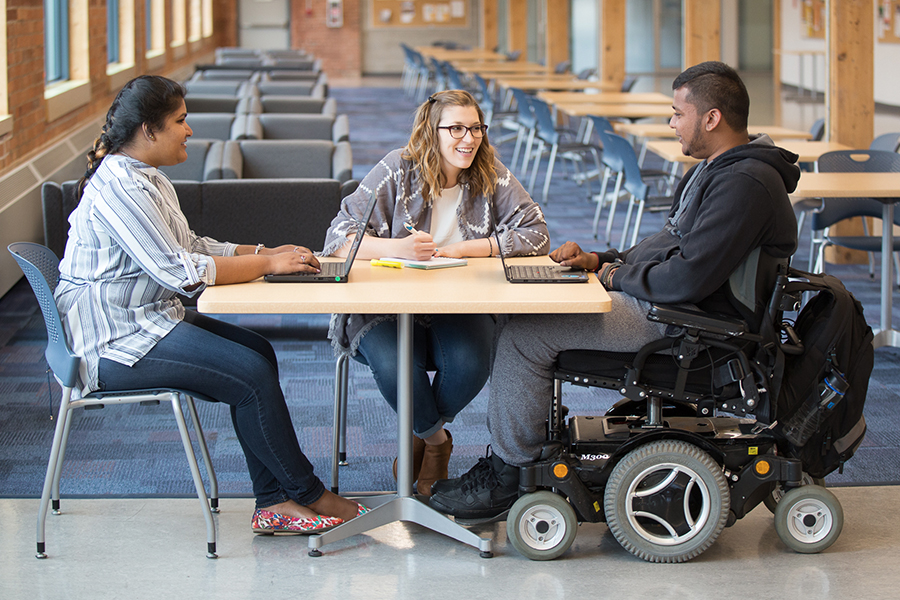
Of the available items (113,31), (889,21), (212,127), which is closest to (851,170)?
(212,127)

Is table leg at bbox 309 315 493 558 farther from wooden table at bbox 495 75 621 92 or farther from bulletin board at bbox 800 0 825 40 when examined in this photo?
bulletin board at bbox 800 0 825 40

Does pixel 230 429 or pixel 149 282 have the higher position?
pixel 149 282

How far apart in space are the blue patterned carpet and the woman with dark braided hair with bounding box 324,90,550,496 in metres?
0.40

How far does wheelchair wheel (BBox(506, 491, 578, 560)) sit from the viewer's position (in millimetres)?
2396

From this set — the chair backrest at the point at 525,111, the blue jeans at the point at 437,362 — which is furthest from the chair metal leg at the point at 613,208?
the blue jeans at the point at 437,362

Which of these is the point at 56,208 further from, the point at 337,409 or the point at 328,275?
the point at 328,275

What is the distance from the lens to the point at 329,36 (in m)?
21.7

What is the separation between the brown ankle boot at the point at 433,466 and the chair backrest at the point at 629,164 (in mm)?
3187

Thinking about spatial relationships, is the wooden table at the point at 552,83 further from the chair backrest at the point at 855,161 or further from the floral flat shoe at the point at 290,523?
the floral flat shoe at the point at 290,523

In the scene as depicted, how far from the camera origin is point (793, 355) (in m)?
2.39

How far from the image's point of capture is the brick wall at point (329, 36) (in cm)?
2159

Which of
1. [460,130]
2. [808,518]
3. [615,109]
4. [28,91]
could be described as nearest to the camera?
[808,518]

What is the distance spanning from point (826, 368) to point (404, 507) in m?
1.13

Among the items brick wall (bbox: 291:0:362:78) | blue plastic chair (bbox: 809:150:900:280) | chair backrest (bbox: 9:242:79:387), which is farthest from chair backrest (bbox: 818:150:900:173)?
brick wall (bbox: 291:0:362:78)
